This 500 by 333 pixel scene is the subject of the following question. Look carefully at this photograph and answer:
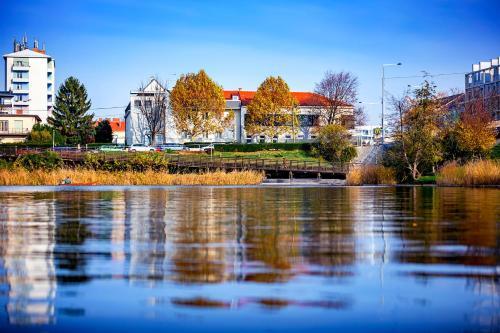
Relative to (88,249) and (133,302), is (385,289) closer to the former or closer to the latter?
(133,302)

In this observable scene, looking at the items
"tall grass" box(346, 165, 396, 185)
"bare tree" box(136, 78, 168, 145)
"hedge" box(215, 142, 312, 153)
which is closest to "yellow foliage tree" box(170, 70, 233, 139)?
"bare tree" box(136, 78, 168, 145)

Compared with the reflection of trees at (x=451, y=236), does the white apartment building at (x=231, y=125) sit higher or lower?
higher

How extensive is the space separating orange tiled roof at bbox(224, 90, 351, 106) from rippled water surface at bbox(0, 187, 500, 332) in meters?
117

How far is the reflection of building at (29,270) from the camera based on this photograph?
22.6ft

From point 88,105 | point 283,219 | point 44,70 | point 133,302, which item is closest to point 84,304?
point 133,302

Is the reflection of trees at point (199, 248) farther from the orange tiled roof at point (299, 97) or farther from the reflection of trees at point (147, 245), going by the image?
the orange tiled roof at point (299, 97)

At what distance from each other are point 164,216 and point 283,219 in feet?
10.6

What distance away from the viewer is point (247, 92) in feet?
473

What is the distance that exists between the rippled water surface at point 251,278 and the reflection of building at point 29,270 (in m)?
0.02

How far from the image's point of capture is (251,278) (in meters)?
8.62

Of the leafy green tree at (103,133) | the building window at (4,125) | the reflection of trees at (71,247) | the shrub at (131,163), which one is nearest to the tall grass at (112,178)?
the shrub at (131,163)

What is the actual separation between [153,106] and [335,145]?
39820mm

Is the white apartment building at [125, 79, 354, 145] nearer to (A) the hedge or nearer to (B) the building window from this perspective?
(B) the building window

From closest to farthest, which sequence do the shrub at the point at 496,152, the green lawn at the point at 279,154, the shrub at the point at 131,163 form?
1. the shrub at the point at 131,163
2. the shrub at the point at 496,152
3. the green lawn at the point at 279,154
